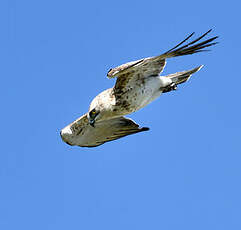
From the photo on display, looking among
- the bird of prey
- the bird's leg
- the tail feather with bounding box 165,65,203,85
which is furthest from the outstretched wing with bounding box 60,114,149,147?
the tail feather with bounding box 165,65,203,85

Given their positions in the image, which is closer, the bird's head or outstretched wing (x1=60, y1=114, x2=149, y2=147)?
the bird's head

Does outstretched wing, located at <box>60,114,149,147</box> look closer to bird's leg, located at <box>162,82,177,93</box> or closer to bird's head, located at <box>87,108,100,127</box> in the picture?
bird's head, located at <box>87,108,100,127</box>

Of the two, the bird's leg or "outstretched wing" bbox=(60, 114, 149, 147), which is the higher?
"outstretched wing" bbox=(60, 114, 149, 147)

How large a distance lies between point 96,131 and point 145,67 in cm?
245

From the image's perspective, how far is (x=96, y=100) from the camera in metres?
13.0

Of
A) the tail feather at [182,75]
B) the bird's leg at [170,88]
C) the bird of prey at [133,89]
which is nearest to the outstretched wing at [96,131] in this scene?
the bird of prey at [133,89]

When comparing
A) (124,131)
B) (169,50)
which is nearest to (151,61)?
(169,50)

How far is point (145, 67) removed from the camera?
40.1 ft

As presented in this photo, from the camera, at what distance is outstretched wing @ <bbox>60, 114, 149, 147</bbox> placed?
13.8m

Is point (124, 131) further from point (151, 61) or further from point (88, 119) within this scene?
point (151, 61)

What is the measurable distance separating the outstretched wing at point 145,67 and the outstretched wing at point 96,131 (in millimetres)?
1550

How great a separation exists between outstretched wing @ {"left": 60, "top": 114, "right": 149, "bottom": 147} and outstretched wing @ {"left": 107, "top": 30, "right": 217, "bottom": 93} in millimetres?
1550

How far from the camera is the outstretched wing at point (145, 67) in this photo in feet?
36.6

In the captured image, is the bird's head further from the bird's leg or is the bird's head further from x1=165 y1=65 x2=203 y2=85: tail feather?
x1=165 y1=65 x2=203 y2=85: tail feather
